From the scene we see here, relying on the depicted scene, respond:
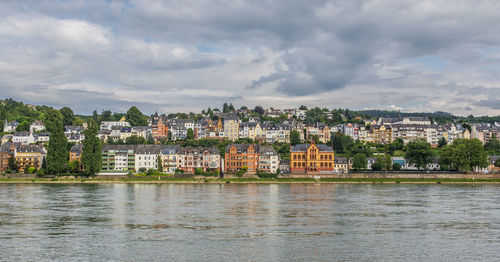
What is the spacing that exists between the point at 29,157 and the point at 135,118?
5709 cm

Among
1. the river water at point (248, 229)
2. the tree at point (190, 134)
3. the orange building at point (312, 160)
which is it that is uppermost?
the tree at point (190, 134)

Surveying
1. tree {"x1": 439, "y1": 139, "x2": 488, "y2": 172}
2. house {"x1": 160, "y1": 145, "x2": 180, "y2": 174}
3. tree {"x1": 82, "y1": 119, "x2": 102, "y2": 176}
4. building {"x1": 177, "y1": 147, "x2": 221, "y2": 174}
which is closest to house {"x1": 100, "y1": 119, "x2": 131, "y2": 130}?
house {"x1": 160, "y1": 145, "x2": 180, "y2": 174}

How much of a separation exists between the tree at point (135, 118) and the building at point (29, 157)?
176 feet

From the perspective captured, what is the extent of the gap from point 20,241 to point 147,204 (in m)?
20.0

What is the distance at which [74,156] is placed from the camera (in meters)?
101

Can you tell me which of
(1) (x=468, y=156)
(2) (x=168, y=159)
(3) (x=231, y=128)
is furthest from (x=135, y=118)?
(1) (x=468, y=156)

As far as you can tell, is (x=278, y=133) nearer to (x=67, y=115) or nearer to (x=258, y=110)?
(x=258, y=110)

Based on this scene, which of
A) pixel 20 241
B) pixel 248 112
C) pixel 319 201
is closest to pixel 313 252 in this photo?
pixel 20 241

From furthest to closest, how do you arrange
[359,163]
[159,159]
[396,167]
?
1. [159,159]
2. [359,163]
3. [396,167]

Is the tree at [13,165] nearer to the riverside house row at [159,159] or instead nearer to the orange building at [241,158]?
the riverside house row at [159,159]

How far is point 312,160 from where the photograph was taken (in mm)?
99375

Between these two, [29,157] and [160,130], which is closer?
[29,157]

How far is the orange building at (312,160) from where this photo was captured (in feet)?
325

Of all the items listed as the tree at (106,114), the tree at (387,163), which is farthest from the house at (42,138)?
the tree at (387,163)
